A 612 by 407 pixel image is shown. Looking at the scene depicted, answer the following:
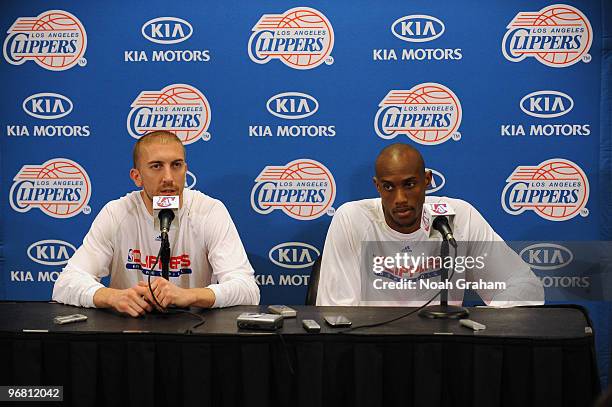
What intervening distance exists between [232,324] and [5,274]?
7.15 feet

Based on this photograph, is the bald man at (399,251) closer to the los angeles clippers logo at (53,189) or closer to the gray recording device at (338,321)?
the gray recording device at (338,321)

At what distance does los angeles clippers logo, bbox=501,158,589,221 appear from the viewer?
3.70 m

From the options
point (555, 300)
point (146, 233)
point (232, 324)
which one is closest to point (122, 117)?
point (146, 233)

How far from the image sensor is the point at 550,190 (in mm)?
3713

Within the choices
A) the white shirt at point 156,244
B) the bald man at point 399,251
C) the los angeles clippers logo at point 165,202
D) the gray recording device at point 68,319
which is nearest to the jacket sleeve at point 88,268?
the white shirt at point 156,244

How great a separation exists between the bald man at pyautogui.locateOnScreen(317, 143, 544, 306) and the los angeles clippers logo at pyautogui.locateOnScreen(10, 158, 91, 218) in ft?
5.11

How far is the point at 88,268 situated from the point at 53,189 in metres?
1.08

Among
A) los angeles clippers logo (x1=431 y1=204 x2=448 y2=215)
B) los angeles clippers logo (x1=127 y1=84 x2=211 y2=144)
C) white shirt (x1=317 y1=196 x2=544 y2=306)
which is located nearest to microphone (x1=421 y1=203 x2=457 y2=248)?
los angeles clippers logo (x1=431 y1=204 x2=448 y2=215)

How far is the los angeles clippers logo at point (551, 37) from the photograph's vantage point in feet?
12.0

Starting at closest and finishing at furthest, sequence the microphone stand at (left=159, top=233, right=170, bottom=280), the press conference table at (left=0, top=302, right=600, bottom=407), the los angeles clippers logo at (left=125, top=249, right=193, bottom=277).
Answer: the press conference table at (left=0, top=302, right=600, bottom=407)
the microphone stand at (left=159, top=233, right=170, bottom=280)
the los angeles clippers logo at (left=125, top=249, right=193, bottom=277)

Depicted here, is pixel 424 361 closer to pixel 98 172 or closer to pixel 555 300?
pixel 555 300

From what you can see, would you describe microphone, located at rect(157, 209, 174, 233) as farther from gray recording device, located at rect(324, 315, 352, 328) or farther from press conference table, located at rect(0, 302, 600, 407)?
gray recording device, located at rect(324, 315, 352, 328)

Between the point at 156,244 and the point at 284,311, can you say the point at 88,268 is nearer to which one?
the point at 156,244

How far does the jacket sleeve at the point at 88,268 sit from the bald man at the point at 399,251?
0.98m
